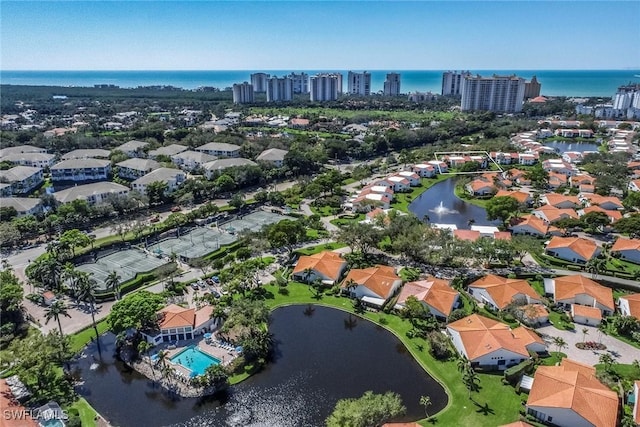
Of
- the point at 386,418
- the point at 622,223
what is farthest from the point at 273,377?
the point at 622,223

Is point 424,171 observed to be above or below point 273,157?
below

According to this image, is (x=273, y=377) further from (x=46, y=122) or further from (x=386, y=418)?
(x=46, y=122)

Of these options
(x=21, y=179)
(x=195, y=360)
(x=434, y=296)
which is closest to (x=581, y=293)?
(x=434, y=296)

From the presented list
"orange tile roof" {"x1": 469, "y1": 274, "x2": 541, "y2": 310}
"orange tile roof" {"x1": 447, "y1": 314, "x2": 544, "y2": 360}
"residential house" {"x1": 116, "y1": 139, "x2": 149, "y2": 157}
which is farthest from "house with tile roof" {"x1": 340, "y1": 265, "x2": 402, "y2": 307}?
"residential house" {"x1": 116, "y1": 139, "x2": 149, "y2": 157}

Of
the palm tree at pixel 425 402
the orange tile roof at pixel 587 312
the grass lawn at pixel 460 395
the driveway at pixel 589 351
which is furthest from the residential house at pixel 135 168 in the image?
the orange tile roof at pixel 587 312

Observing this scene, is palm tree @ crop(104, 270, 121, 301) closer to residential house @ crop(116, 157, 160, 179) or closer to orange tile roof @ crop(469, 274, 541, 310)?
orange tile roof @ crop(469, 274, 541, 310)

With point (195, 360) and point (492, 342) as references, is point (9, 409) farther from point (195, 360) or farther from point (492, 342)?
point (492, 342)

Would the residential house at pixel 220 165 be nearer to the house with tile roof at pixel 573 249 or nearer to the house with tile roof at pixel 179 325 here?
the house with tile roof at pixel 179 325

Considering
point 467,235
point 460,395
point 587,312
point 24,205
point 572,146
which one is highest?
point 572,146

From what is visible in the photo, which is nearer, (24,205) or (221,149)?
(24,205)
